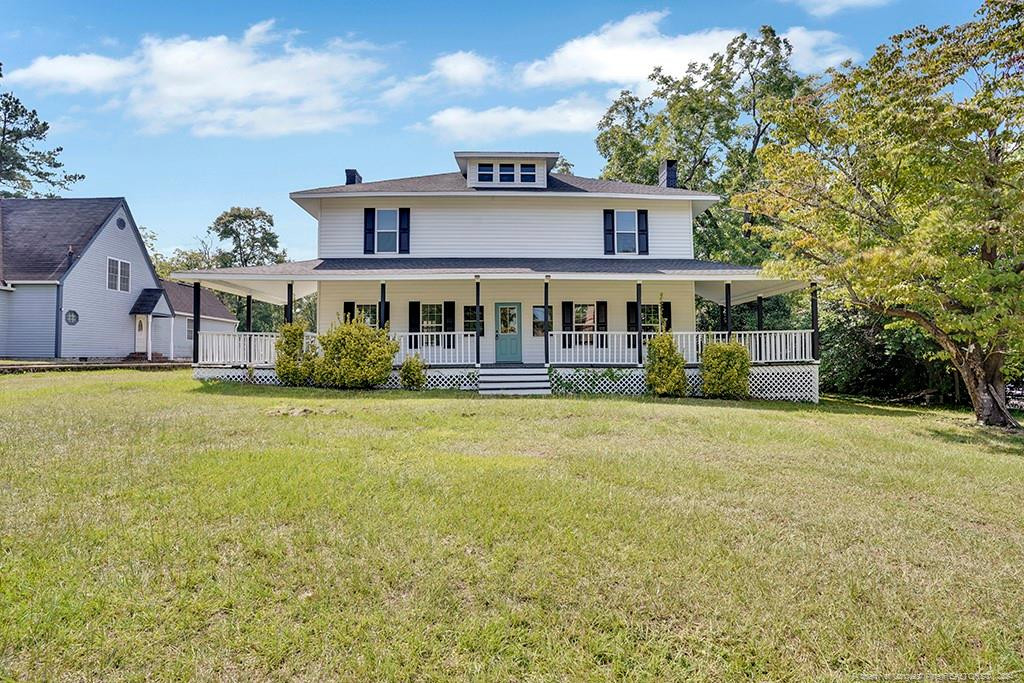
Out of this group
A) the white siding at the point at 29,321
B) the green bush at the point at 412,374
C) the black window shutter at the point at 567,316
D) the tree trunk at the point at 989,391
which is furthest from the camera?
the white siding at the point at 29,321

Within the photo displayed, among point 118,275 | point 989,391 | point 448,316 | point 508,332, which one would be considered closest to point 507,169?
point 448,316

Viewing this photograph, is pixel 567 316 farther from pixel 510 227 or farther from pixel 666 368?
pixel 666 368

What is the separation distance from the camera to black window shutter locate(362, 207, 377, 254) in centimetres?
1755

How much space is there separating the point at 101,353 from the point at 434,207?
17.2 metres

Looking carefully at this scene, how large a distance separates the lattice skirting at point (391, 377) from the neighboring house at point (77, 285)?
11570mm

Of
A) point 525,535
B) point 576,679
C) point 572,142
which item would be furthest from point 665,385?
point 572,142

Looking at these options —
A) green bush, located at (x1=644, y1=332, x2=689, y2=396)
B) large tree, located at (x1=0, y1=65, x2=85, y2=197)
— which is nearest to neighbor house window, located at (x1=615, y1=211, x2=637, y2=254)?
green bush, located at (x1=644, y1=332, x2=689, y2=396)

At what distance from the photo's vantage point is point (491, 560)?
3.87 m

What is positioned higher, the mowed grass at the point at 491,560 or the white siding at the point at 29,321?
the white siding at the point at 29,321

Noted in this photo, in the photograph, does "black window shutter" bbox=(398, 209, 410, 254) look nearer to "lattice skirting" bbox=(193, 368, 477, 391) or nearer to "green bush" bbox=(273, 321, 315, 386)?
"green bush" bbox=(273, 321, 315, 386)

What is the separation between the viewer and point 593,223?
709 inches

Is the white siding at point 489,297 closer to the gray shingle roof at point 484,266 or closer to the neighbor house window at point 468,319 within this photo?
the neighbor house window at point 468,319

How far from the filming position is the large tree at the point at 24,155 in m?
33.8

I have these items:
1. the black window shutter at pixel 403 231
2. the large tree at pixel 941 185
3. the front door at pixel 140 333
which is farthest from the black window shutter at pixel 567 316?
the front door at pixel 140 333
